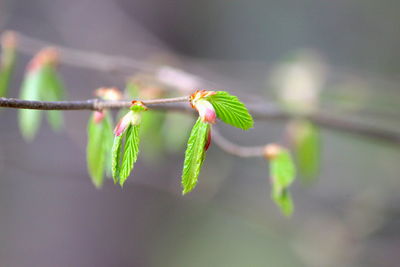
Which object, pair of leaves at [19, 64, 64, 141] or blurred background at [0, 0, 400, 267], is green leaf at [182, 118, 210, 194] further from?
blurred background at [0, 0, 400, 267]

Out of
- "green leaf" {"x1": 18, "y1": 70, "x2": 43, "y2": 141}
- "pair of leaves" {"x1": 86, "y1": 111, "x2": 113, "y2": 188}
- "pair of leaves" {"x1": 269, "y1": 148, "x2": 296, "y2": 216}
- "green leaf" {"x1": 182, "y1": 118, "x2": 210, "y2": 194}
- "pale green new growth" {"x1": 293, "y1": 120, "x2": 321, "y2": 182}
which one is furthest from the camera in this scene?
"pale green new growth" {"x1": 293, "y1": 120, "x2": 321, "y2": 182}

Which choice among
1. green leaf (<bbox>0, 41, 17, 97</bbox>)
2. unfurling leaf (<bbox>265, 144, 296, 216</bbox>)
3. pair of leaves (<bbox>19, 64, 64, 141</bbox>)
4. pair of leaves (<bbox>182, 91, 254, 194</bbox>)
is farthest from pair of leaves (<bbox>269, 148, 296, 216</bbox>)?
green leaf (<bbox>0, 41, 17, 97</bbox>)

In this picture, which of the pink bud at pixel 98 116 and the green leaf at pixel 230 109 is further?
the pink bud at pixel 98 116

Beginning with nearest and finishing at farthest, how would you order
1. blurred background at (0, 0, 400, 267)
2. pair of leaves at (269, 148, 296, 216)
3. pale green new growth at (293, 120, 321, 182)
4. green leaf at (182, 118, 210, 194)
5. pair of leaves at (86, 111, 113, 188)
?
green leaf at (182, 118, 210, 194) < pair of leaves at (86, 111, 113, 188) < pair of leaves at (269, 148, 296, 216) < pale green new growth at (293, 120, 321, 182) < blurred background at (0, 0, 400, 267)

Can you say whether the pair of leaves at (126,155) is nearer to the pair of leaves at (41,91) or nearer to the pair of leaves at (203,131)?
the pair of leaves at (203,131)

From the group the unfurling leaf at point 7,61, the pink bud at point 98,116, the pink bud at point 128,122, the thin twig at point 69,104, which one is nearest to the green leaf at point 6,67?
the unfurling leaf at point 7,61

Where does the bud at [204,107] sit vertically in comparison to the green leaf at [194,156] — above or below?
above

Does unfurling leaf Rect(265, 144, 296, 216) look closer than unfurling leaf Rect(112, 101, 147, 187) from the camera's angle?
No

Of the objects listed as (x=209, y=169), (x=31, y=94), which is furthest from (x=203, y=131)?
(x=209, y=169)
